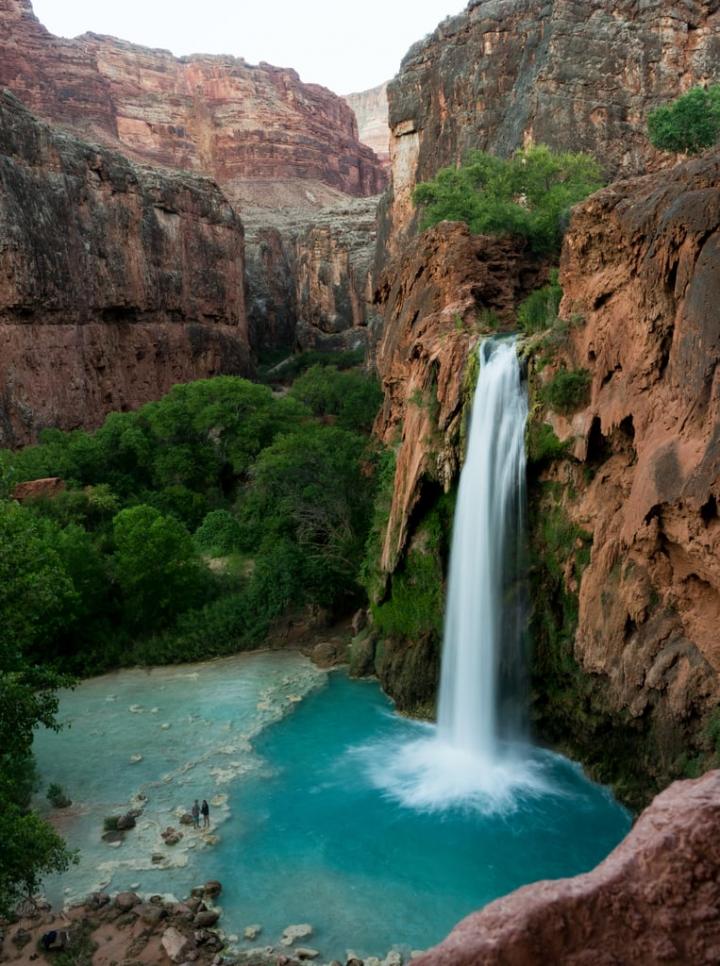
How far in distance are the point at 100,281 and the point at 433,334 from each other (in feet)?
102

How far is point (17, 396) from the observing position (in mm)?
40312

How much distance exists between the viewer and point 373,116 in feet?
556

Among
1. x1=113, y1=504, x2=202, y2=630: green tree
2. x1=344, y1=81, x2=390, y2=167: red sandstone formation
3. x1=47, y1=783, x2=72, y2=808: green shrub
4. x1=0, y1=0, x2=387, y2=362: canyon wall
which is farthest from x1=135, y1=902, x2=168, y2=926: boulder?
x1=344, y1=81, x2=390, y2=167: red sandstone formation

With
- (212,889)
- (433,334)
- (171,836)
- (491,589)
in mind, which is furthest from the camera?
(433,334)

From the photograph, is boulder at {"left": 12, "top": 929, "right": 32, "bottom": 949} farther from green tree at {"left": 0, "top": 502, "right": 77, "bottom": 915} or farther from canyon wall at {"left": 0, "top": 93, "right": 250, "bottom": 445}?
canyon wall at {"left": 0, "top": 93, "right": 250, "bottom": 445}

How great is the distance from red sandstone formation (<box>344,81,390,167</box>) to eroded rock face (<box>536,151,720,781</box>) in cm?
16136

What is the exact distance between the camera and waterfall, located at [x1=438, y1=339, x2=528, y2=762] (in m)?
16.6

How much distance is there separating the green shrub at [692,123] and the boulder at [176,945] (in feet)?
95.8

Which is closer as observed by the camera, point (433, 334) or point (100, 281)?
point (433, 334)

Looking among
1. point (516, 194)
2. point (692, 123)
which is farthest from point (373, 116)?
point (692, 123)

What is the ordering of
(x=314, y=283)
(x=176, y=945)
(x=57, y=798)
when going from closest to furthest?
1. (x=176, y=945)
2. (x=57, y=798)
3. (x=314, y=283)

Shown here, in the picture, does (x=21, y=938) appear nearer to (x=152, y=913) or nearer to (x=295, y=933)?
(x=152, y=913)

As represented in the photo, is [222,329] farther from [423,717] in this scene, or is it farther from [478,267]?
[423,717]

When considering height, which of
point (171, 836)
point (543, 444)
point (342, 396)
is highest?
point (342, 396)
